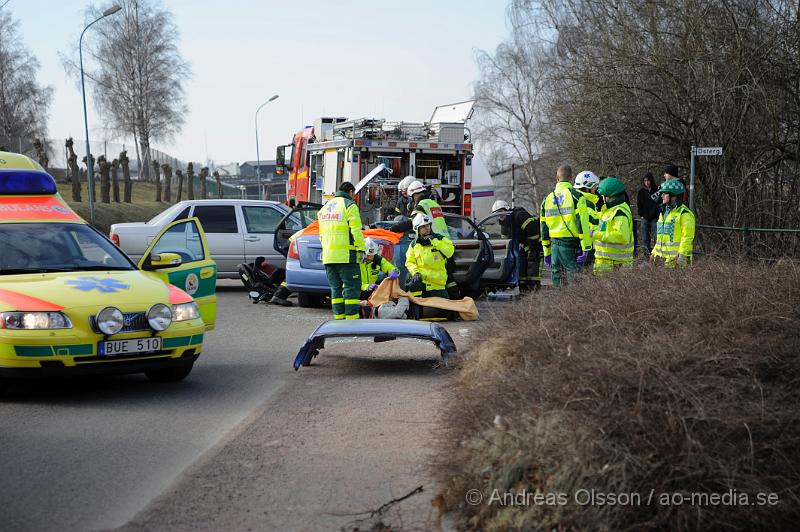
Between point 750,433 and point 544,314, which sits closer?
point 750,433

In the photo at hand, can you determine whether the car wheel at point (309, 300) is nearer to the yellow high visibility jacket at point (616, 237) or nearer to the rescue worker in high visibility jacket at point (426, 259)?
the rescue worker in high visibility jacket at point (426, 259)

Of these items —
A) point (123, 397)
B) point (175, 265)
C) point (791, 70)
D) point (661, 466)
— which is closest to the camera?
point (661, 466)

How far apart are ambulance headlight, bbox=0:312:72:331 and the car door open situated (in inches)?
68.7

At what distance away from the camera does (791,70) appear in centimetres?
1775

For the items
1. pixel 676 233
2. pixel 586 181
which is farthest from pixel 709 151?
pixel 676 233

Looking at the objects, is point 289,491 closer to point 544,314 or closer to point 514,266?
point 544,314

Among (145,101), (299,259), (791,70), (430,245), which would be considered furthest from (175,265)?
(145,101)

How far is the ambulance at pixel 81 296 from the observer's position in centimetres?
768

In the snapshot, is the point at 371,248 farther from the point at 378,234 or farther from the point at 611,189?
the point at 611,189

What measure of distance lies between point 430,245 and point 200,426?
5.94 metres

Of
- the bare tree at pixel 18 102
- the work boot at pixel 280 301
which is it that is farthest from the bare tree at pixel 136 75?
the work boot at pixel 280 301

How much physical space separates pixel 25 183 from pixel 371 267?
17.0 ft

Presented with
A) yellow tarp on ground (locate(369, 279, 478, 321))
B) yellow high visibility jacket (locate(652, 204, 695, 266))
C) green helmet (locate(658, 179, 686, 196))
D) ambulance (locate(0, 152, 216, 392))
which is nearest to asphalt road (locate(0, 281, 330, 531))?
ambulance (locate(0, 152, 216, 392))

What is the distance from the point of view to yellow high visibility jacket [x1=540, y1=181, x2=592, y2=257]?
1279cm
